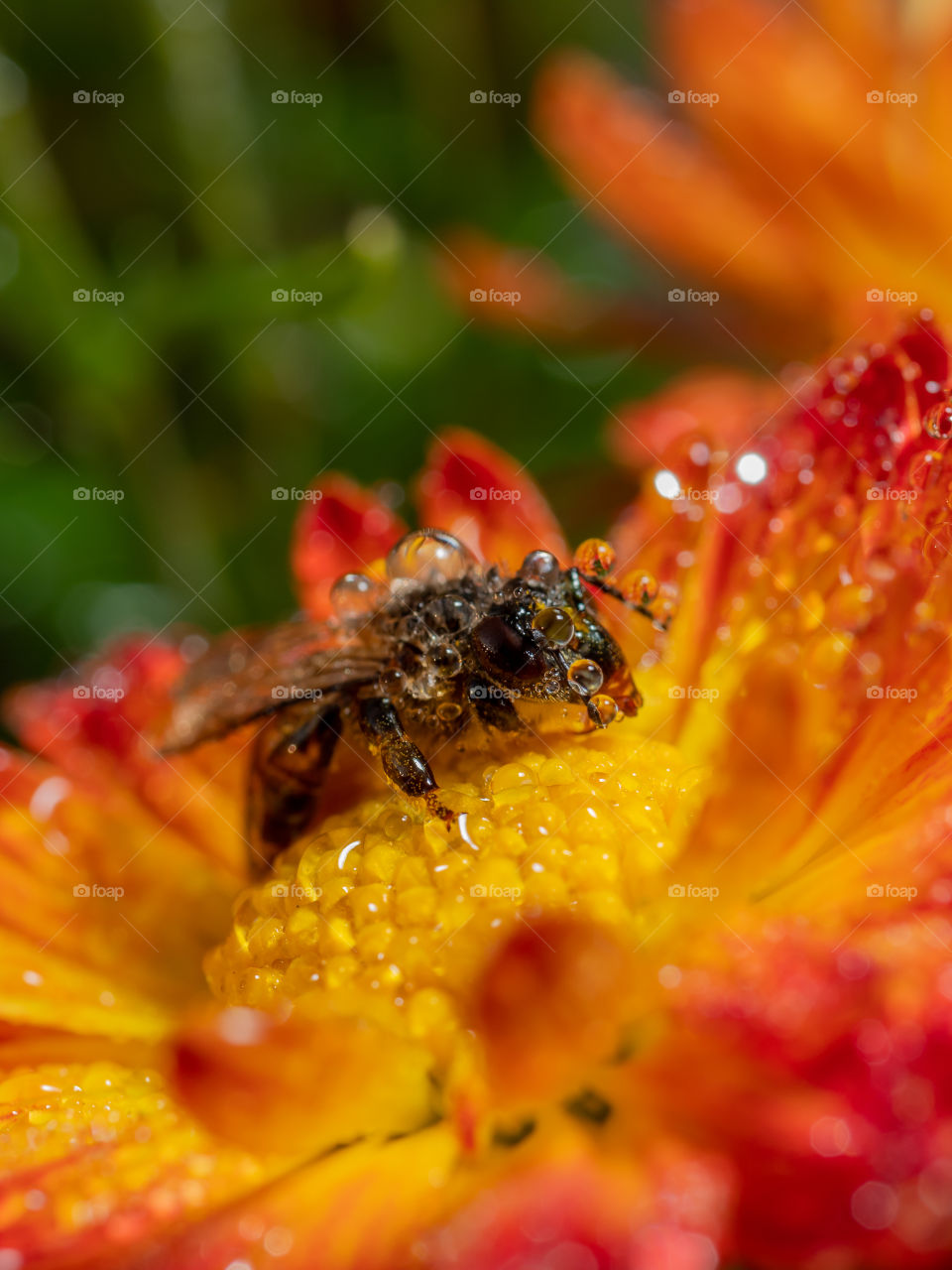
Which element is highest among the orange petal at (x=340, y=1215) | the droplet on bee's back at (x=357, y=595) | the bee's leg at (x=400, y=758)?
the droplet on bee's back at (x=357, y=595)

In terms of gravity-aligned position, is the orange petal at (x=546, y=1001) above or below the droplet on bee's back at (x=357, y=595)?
above

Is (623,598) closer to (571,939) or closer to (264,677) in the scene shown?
(264,677)

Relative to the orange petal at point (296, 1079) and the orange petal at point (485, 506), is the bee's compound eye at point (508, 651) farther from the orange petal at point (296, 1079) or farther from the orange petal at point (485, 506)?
the orange petal at point (485, 506)

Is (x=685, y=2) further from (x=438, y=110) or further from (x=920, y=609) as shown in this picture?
(x=920, y=609)

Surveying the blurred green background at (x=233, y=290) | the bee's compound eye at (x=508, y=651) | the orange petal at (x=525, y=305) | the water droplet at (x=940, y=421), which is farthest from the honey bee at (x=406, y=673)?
the orange petal at (x=525, y=305)

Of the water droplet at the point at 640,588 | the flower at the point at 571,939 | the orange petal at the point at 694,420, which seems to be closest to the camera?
the flower at the point at 571,939

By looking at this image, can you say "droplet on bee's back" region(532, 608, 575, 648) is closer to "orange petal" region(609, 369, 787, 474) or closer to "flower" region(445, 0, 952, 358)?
"orange petal" region(609, 369, 787, 474)

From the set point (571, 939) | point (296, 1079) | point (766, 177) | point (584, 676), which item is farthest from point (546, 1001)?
point (766, 177)

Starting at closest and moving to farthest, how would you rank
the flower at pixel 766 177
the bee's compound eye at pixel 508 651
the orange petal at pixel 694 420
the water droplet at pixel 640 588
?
the bee's compound eye at pixel 508 651 → the water droplet at pixel 640 588 → the orange petal at pixel 694 420 → the flower at pixel 766 177
